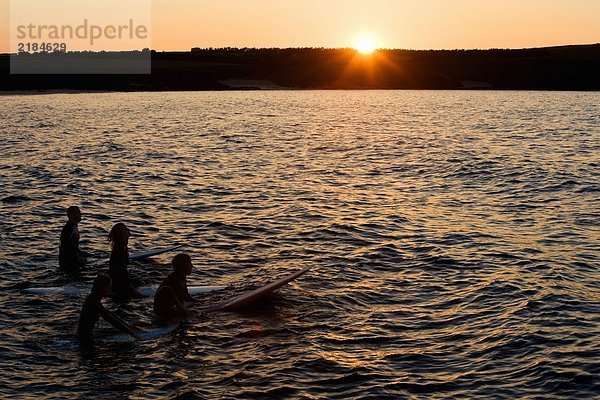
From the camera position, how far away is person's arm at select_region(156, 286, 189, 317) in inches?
733

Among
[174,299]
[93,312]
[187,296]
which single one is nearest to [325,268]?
[187,296]

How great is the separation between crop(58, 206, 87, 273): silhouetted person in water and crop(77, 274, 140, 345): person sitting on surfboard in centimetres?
605

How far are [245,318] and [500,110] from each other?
107870mm

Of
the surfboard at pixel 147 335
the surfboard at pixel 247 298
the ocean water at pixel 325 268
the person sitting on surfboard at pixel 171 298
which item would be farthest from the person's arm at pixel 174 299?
the surfboard at pixel 247 298

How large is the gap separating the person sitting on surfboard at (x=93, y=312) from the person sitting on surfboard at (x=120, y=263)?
3436 mm

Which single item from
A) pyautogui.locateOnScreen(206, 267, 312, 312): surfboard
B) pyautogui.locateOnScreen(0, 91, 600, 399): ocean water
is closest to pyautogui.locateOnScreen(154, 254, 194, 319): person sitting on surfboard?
pyautogui.locateOnScreen(0, 91, 600, 399): ocean water

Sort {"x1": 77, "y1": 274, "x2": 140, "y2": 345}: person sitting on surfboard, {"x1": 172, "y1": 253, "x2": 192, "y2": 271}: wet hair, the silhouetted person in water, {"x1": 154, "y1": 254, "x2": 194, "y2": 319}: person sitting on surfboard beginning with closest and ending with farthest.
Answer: {"x1": 77, "y1": 274, "x2": 140, "y2": 345}: person sitting on surfboard, {"x1": 172, "y1": 253, "x2": 192, "y2": 271}: wet hair, {"x1": 154, "y1": 254, "x2": 194, "y2": 319}: person sitting on surfboard, the silhouetted person in water

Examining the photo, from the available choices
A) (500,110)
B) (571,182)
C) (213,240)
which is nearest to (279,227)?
(213,240)

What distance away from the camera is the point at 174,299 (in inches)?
736

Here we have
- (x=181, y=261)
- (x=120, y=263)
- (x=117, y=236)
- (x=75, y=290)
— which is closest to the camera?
(x=181, y=261)

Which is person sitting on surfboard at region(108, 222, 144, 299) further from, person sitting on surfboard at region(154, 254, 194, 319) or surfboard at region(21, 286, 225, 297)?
person sitting on surfboard at region(154, 254, 194, 319)

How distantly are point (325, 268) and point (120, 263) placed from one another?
6.73 metres

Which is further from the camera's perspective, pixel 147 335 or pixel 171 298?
pixel 171 298

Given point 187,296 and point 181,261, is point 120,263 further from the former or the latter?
point 181,261
